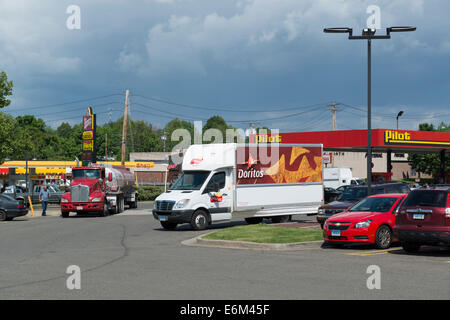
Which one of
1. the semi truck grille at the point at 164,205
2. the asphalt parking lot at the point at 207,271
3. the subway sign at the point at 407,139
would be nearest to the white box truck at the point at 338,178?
the subway sign at the point at 407,139

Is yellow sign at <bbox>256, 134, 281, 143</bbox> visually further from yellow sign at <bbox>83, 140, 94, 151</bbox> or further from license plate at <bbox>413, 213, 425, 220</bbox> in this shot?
license plate at <bbox>413, 213, 425, 220</bbox>

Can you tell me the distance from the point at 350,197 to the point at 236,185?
15.0 feet

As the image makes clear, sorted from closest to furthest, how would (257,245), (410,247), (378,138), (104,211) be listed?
(410,247)
(257,245)
(104,211)
(378,138)

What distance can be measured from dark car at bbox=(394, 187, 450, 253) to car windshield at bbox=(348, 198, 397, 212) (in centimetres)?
175

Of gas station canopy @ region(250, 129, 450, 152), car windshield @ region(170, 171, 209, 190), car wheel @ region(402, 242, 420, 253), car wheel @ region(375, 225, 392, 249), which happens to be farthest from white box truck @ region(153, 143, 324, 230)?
gas station canopy @ region(250, 129, 450, 152)

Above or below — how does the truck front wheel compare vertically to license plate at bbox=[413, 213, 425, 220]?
below

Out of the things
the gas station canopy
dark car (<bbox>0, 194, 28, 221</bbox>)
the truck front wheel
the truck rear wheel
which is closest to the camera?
the truck rear wheel

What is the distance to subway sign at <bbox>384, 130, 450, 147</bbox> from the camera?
4725cm

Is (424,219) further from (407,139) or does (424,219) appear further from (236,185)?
(407,139)

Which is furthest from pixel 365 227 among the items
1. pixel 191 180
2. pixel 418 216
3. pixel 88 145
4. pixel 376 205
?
pixel 88 145

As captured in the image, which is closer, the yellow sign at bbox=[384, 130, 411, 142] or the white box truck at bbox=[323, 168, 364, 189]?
the yellow sign at bbox=[384, 130, 411, 142]

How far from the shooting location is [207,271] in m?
11.9

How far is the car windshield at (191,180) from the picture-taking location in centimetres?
2357

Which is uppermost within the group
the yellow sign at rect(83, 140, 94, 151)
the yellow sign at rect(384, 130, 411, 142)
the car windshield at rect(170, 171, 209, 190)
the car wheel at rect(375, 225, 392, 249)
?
the yellow sign at rect(384, 130, 411, 142)
